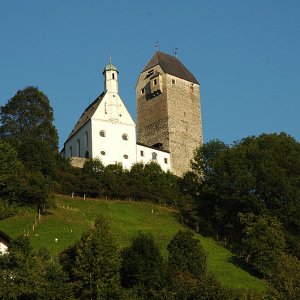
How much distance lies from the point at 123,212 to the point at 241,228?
9.72 meters

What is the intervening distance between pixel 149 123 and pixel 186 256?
4803 centimetres

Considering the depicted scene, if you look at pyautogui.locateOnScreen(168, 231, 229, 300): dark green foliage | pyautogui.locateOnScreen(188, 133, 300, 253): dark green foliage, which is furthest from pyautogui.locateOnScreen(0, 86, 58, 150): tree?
pyautogui.locateOnScreen(168, 231, 229, 300): dark green foliage

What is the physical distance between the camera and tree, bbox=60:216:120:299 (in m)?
42.7

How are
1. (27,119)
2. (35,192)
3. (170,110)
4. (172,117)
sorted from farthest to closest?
(170,110)
(172,117)
(27,119)
(35,192)

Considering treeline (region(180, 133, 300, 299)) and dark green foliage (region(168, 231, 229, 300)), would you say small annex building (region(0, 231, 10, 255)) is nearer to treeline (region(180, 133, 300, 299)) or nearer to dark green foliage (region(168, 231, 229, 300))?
dark green foliage (region(168, 231, 229, 300))

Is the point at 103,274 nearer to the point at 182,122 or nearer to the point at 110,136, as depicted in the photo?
the point at 110,136

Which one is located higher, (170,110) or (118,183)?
(170,110)

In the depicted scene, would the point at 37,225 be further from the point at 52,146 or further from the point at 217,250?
the point at 52,146

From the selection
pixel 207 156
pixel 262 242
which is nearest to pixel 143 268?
pixel 262 242

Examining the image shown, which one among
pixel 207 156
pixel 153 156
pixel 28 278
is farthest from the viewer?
pixel 153 156

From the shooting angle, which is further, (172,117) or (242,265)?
(172,117)

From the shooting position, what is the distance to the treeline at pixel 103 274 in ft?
134

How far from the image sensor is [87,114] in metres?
91.5

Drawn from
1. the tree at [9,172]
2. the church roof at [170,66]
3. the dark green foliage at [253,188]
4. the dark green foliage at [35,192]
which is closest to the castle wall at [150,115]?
the church roof at [170,66]
